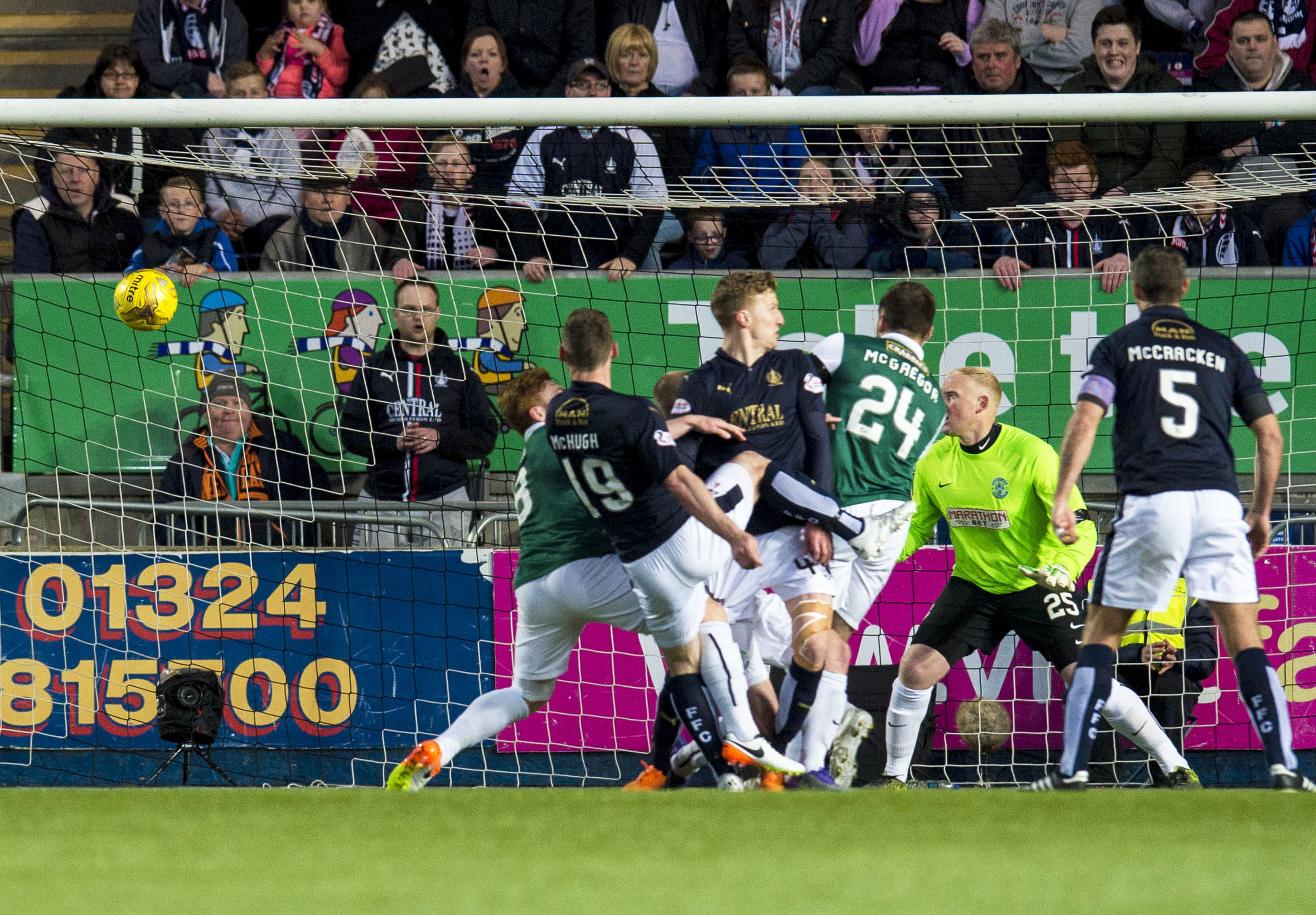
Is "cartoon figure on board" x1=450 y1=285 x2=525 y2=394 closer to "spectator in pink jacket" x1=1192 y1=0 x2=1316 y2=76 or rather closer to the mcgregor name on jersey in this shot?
the mcgregor name on jersey

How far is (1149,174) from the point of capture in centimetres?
757

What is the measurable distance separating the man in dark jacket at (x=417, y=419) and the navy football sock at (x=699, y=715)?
7.05ft

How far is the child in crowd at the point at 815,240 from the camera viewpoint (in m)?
8.19

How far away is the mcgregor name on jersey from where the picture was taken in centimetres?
680

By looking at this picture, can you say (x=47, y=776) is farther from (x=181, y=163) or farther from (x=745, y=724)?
(x=745, y=724)

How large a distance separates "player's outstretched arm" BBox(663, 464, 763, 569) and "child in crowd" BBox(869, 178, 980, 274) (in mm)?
2696

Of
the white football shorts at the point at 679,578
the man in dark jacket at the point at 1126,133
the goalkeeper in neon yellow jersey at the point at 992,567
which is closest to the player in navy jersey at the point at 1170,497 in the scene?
the goalkeeper in neon yellow jersey at the point at 992,567

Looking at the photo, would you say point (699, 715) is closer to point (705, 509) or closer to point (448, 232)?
point (705, 509)

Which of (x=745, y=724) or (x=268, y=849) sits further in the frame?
(x=745, y=724)

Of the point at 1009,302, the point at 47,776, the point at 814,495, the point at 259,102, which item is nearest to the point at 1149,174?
the point at 1009,302

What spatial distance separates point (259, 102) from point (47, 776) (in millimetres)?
3828

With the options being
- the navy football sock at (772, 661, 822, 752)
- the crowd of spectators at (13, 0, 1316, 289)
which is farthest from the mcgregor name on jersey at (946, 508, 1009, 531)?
the crowd of spectators at (13, 0, 1316, 289)

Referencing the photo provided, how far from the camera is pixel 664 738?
6.65 m

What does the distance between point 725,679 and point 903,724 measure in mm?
1241
